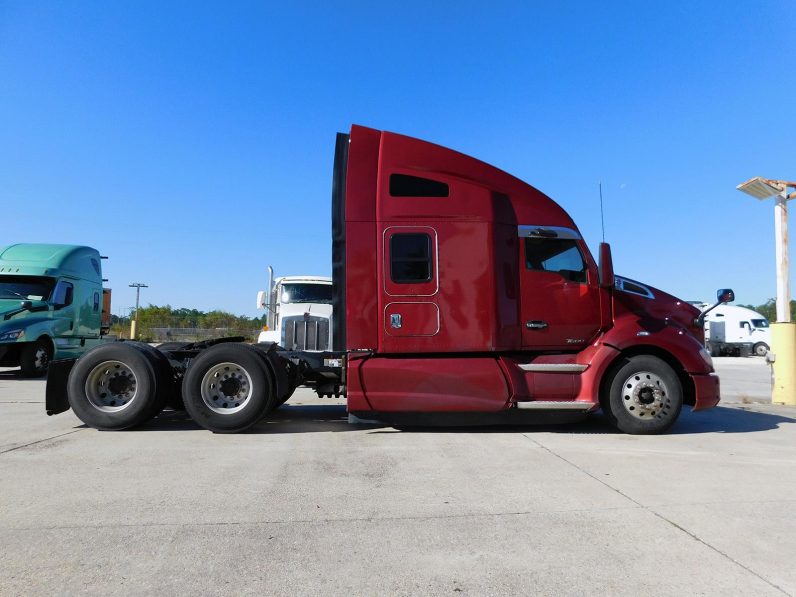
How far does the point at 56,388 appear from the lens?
6.40m

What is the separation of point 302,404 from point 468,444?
13.9 feet

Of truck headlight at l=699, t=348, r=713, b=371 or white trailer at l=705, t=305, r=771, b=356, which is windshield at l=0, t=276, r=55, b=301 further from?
white trailer at l=705, t=305, r=771, b=356

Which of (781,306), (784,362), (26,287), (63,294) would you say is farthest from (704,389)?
(26,287)

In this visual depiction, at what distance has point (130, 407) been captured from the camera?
621 cm

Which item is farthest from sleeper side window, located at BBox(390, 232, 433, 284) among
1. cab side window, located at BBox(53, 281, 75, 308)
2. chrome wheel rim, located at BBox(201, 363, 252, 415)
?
cab side window, located at BBox(53, 281, 75, 308)

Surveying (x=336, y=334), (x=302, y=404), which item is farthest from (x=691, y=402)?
(x=302, y=404)

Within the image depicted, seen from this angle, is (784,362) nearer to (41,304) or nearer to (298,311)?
(298,311)

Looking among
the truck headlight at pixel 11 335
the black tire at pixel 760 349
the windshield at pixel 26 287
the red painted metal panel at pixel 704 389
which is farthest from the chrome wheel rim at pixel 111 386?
the black tire at pixel 760 349

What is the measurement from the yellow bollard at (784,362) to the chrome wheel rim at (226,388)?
29.6 feet

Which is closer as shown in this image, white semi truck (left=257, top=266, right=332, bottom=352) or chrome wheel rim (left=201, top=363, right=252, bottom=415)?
chrome wheel rim (left=201, top=363, right=252, bottom=415)

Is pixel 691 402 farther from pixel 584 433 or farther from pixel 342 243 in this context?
pixel 342 243

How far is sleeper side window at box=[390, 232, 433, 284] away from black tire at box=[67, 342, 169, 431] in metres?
3.06

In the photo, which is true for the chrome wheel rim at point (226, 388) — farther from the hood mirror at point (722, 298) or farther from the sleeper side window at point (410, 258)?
the hood mirror at point (722, 298)

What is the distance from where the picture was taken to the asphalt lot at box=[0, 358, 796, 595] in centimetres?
266
